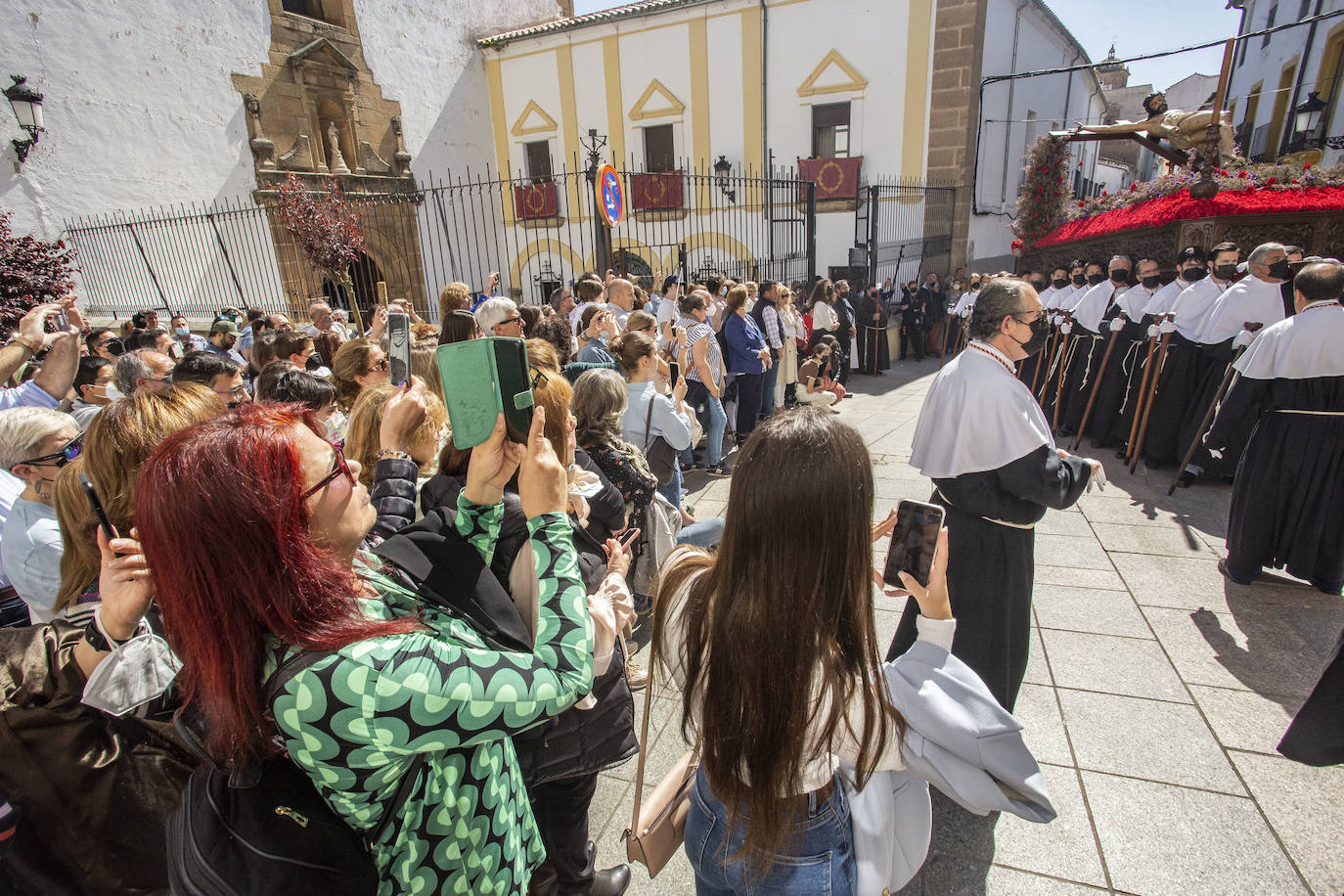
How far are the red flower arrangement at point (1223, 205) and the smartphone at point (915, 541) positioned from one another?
23.9ft

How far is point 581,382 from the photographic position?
2.86 metres

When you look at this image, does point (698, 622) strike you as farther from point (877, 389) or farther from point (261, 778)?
point (877, 389)

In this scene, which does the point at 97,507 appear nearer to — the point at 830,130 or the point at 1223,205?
the point at 1223,205

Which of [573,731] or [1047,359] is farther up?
[573,731]

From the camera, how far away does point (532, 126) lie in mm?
18031

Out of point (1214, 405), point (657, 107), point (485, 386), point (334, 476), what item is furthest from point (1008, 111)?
point (334, 476)

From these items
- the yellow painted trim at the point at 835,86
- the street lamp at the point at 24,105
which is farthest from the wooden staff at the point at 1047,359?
the street lamp at the point at 24,105

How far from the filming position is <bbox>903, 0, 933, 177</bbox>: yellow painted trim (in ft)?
43.6

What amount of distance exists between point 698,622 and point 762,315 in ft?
21.5

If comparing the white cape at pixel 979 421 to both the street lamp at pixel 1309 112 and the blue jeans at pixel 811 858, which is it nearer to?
the blue jeans at pixel 811 858

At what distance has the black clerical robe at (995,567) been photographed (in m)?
2.37

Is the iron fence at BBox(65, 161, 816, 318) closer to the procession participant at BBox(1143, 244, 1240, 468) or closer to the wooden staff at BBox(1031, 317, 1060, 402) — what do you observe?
the wooden staff at BBox(1031, 317, 1060, 402)

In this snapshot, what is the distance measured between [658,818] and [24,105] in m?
12.9

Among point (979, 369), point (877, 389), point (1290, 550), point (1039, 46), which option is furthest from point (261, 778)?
point (1039, 46)
